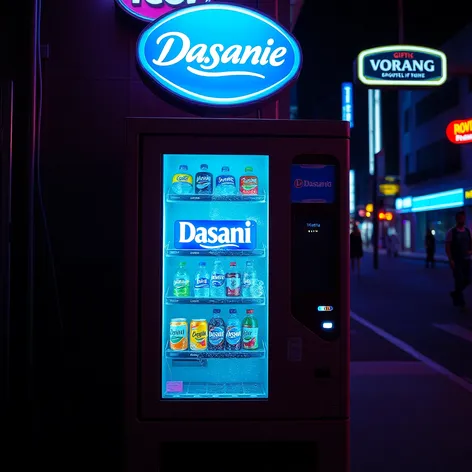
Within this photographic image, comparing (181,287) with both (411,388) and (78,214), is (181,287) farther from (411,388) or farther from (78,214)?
(411,388)

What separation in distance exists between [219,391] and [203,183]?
4.28 ft

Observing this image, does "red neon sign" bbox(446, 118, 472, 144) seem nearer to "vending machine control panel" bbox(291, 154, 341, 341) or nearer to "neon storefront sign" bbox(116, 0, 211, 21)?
"neon storefront sign" bbox(116, 0, 211, 21)

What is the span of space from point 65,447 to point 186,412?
A: 1.40 m

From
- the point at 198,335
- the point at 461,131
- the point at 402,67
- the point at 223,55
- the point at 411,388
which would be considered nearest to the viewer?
the point at 198,335

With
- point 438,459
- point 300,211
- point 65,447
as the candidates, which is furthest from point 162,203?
point 438,459

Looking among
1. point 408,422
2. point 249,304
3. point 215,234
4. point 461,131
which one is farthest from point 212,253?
point 461,131

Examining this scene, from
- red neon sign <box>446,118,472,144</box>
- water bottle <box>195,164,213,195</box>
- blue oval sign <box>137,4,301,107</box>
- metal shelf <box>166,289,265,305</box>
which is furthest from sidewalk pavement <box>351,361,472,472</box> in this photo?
red neon sign <box>446,118,472,144</box>

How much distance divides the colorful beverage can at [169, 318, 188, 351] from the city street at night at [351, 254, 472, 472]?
5.61 feet

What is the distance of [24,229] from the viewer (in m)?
3.82

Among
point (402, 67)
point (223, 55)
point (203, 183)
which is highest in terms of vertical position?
point (402, 67)

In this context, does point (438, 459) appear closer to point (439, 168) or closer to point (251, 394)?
point (251, 394)

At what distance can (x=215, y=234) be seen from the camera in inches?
132

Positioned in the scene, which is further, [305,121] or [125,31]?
[125,31]

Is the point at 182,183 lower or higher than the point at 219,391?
higher
